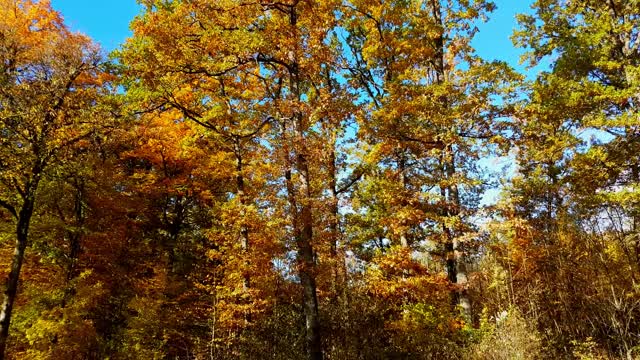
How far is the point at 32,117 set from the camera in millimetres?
11555

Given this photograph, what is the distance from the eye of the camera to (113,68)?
1346 cm

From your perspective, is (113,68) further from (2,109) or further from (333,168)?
(333,168)

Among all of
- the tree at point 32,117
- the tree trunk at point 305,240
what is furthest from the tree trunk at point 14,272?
the tree trunk at point 305,240

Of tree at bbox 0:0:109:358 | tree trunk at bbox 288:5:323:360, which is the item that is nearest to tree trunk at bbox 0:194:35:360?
tree at bbox 0:0:109:358

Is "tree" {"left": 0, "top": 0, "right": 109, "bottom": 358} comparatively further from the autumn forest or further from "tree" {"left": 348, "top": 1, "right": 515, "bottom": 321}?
"tree" {"left": 348, "top": 1, "right": 515, "bottom": 321}

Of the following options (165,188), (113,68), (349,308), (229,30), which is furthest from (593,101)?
(165,188)

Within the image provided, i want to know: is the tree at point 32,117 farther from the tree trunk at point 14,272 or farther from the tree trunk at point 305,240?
the tree trunk at point 305,240

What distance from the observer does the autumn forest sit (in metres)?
9.09

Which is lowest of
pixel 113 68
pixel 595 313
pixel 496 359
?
pixel 496 359

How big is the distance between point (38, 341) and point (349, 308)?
820 centimetres

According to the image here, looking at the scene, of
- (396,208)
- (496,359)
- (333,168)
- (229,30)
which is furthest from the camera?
(333,168)

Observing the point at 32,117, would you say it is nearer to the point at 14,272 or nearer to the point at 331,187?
the point at 14,272

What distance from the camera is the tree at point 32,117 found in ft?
37.5

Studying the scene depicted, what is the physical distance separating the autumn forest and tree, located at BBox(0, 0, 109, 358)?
0.06 m
